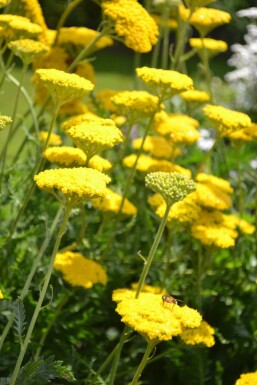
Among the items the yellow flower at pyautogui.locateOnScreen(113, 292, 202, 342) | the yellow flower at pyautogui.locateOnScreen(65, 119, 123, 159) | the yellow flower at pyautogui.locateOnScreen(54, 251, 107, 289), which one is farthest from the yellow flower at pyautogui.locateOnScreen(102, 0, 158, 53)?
the yellow flower at pyautogui.locateOnScreen(113, 292, 202, 342)

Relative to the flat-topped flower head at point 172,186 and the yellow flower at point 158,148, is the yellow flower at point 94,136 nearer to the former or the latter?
the flat-topped flower head at point 172,186

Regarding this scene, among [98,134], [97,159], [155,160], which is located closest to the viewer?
[98,134]

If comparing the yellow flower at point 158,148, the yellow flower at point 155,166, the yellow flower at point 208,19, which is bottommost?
the yellow flower at point 158,148

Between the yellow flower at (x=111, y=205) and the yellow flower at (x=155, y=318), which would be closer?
the yellow flower at (x=155, y=318)

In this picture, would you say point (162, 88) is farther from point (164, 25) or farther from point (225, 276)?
point (164, 25)

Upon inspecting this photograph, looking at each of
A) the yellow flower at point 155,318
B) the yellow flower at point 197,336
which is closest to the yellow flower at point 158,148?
the yellow flower at point 197,336

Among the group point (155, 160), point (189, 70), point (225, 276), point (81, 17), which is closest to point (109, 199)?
point (155, 160)

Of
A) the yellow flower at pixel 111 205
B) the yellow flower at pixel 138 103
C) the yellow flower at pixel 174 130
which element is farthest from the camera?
the yellow flower at pixel 174 130

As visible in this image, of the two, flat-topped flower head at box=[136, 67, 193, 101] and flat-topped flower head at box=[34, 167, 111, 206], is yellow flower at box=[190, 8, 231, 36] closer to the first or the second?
flat-topped flower head at box=[136, 67, 193, 101]
